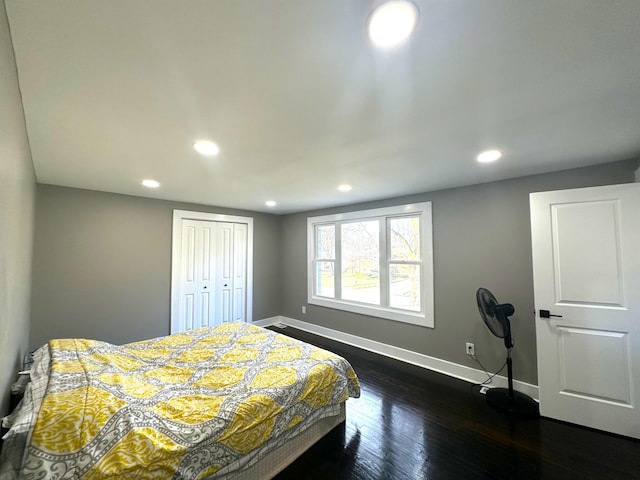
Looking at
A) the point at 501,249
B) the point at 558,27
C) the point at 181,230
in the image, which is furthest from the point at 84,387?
the point at 501,249

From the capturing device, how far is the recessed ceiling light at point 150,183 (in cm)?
289

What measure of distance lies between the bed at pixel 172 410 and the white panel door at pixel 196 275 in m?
1.64

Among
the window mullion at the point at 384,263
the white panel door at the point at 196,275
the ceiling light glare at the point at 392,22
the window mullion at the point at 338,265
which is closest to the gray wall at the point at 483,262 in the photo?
the window mullion at the point at 384,263

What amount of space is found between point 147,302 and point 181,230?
118cm

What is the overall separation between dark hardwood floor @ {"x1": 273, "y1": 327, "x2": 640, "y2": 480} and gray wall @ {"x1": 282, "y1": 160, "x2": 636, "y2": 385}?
0.64 m

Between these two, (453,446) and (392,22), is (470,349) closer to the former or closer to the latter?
(453,446)

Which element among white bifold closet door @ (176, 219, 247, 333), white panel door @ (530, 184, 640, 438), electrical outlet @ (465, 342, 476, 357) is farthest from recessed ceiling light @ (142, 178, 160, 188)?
electrical outlet @ (465, 342, 476, 357)

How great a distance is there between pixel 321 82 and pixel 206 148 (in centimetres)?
118

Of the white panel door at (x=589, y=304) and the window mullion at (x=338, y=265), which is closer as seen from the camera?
the white panel door at (x=589, y=304)

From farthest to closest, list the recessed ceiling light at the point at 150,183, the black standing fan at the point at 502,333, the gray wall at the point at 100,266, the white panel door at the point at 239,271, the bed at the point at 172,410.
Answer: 1. the white panel door at the point at 239,271
2. the gray wall at the point at 100,266
3. the recessed ceiling light at the point at 150,183
4. the black standing fan at the point at 502,333
5. the bed at the point at 172,410

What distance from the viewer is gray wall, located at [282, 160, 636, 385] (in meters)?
2.59

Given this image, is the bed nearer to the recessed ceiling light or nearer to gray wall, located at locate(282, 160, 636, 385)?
gray wall, located at locate(282, 160, 636, 385)

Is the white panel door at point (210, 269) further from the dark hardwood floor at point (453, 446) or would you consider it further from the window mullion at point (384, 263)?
the dark hardwood floor at point (453, 446)

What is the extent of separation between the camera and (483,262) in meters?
2.92
